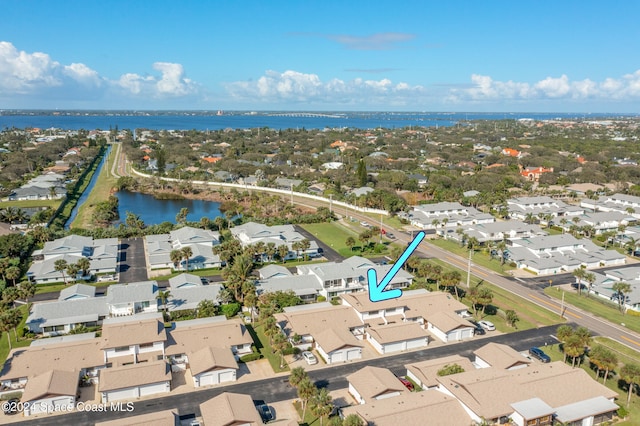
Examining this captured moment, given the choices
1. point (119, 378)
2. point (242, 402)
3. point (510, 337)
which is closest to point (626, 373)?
point (510, 337)

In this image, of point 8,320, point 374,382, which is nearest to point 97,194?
point 8,320

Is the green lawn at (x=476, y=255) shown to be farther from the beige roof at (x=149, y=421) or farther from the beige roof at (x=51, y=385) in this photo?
the beige roof at (x=51, y=385)

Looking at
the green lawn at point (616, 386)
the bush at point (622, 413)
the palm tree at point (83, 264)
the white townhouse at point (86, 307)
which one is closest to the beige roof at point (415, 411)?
the bush at point (622, 413)

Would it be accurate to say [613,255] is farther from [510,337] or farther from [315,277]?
[315,277]

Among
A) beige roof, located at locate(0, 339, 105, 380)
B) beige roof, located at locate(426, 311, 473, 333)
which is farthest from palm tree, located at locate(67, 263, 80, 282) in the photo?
beige roof, located at locate(426, 311, 473, 333)

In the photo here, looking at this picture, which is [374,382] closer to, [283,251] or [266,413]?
[266,413]

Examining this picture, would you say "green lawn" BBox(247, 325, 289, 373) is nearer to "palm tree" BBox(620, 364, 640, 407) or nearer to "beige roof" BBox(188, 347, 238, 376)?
"beige roof" BBox(188, 347, 238, 376)

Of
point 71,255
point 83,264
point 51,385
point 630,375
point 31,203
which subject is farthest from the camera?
point 31,203
